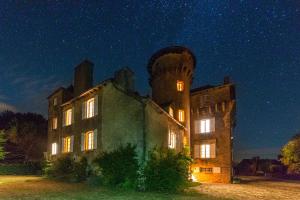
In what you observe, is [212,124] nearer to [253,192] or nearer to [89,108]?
[253,192]

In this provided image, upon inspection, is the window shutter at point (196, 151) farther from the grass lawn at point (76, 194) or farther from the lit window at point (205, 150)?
the grass lawn at point (76, 194)

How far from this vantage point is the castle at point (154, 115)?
84.6 feet

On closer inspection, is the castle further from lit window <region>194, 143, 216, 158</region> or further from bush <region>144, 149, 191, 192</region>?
bush <region>144, 149, 191, 192</region>

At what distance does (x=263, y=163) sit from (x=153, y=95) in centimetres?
2851

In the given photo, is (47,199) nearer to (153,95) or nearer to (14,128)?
(153,95)

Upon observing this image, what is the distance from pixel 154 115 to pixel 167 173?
Result: 831 centimetres

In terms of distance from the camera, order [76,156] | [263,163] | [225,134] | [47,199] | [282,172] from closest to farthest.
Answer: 1. [47,199]
2. [76,156]
3. [225,134]
4. [282,172]
5. [263,163]

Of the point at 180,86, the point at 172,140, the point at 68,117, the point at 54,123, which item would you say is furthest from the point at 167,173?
the point at 54,123

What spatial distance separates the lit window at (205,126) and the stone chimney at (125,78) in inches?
492

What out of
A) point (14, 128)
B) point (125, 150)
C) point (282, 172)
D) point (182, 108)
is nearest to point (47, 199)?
point (125, 150)

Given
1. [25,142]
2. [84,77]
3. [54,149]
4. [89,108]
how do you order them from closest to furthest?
[89,108]
[84,77]
[54,149]
[25,142]

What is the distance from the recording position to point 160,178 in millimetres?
20578

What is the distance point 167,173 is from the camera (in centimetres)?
2028

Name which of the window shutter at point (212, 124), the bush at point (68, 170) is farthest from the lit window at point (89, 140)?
the window shutter at point (212, 124)
